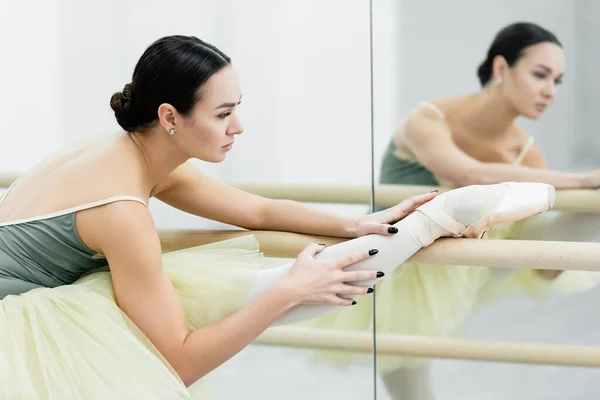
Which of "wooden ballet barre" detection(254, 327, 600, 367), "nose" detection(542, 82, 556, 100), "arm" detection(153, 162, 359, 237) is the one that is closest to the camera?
"arm" detection(153, 162, 359, 237)

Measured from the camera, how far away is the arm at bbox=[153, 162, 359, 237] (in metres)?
1.17

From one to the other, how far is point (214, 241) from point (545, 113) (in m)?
1.77

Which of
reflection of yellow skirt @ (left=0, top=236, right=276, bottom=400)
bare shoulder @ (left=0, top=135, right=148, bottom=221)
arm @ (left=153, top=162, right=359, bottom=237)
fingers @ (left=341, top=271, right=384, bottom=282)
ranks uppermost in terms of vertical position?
bare shoulder @ (left=0, top=135, right=148, bottom=221)

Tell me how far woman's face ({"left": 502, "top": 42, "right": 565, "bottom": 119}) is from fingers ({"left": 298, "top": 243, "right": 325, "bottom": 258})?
1.37 meters

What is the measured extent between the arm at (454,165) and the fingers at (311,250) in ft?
3.61

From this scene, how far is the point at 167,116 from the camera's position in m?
1.05

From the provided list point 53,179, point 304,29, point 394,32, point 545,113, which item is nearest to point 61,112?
point 304,29

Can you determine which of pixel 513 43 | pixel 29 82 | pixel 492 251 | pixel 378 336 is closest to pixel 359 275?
pixel 492 251

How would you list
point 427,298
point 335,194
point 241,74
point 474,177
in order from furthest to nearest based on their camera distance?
1. point 241,74
2. point 474,177
3. point 427,298
4. point 335,194

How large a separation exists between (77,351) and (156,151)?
27 cm

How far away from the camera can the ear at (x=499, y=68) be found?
230 cm

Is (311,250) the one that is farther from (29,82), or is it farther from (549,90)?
(29,82)

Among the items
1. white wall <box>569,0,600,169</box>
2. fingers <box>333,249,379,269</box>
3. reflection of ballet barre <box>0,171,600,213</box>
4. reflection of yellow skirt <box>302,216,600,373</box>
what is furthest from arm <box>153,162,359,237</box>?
white wall <box>569,0,600,169</box>

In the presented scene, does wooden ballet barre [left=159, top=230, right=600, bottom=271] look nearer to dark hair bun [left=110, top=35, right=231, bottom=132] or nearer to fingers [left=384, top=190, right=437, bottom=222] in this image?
fingers [left=384, top=190, right=437, bottom=222]
